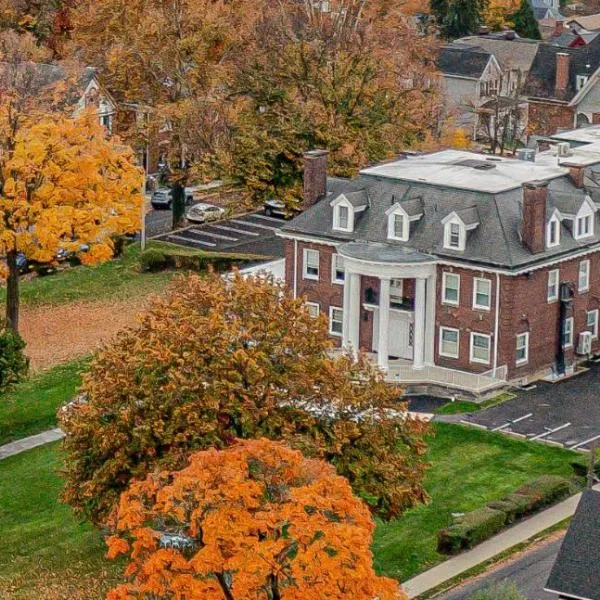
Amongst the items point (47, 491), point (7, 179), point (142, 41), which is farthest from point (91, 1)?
point (47, 491)

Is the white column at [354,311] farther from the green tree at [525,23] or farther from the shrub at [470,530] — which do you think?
the green tree at [525,23]

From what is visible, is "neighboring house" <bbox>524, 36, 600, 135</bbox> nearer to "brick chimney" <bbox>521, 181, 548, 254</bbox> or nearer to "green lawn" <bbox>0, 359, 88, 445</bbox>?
"brick chimney" <bbox>521, 181, 548, 254</bbox>

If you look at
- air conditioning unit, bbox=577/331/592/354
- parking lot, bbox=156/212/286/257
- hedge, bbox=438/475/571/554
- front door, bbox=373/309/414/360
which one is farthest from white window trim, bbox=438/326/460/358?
parking lot, bbox=156/212/286/257

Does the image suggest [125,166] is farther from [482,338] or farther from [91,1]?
[91,1]

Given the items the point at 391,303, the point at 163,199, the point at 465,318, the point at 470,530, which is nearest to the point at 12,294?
the point at 391,303

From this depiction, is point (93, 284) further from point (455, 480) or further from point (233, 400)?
point (233, 400)

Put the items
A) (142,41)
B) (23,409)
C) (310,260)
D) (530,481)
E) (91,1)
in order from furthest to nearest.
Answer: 1. (91,1)
2. (142,41)
3. (310,260)
4. (23,409)
5. (530,481)
